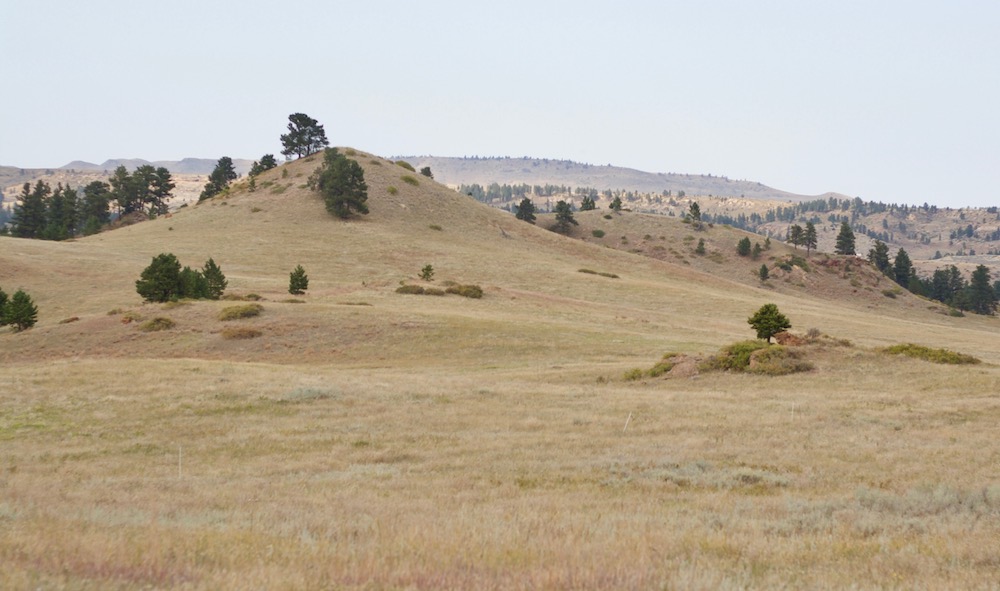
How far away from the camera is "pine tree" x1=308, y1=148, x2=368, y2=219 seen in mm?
103562

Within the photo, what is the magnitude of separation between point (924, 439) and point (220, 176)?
14721cm

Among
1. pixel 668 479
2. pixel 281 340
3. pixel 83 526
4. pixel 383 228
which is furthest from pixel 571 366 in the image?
pixel 383 228

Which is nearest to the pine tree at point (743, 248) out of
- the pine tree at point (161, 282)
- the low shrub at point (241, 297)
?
the low shrub at point (241, 297)

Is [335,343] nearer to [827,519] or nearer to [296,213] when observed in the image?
[827,519]

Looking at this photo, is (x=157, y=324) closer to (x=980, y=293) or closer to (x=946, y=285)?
(x=980, y=293)

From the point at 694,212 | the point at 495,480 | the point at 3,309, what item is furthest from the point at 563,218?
the point at 495,480

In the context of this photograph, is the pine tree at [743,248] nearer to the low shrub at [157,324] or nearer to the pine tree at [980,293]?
the pine tree at [980,293]

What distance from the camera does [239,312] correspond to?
44250 millimetres

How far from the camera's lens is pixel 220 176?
145 meters

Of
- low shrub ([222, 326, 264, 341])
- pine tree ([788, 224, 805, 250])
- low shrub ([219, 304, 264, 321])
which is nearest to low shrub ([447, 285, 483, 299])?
low shrub ([219, 304, 264, 321])

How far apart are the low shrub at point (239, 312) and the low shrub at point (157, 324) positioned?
2904mm

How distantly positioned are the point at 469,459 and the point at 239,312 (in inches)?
1296

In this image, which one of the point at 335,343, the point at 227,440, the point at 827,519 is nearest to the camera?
the point at 827,519

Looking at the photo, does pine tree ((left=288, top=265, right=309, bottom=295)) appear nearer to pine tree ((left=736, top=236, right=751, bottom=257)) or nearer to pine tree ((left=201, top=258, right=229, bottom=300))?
pine tree ((left=201, top=258, right=229, bottom=300))
